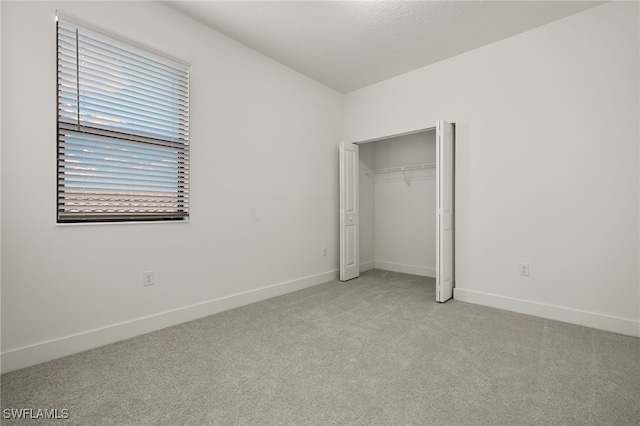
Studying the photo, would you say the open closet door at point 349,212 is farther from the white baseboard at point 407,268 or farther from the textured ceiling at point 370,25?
the textured ceiling at point 370,25

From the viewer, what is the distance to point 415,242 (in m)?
4.68

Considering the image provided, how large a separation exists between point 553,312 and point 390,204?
8.55ft

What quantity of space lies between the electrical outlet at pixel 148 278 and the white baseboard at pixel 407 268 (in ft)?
11.6

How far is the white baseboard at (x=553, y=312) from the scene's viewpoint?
8.25ft

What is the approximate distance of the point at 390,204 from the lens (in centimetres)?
498

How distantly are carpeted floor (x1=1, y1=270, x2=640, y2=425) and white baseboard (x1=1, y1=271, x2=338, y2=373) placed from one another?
2.8 inches

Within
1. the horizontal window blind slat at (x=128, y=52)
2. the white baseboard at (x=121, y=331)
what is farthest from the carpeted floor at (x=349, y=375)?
the horizontal window blind slat at (x=128, y=52)

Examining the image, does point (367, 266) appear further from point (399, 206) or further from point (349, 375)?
point (349, 375)

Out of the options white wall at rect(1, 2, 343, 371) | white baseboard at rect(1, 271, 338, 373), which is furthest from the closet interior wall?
white baseboard at rect(1, 271, 338, 373)

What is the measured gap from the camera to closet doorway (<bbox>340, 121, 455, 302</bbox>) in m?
4.35

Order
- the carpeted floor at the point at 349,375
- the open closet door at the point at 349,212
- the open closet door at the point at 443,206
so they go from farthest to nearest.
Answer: the open closet door at the point at 349,212, the open closet door at the point at 443,206, the carpeted floor at the point at 349,375

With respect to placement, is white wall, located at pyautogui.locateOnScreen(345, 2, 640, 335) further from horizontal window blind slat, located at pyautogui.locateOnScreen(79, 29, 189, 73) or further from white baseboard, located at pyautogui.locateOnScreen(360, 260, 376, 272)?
horizontal window blind slat, located at pyautogui.locateOnScreen(79, 29, 189, 73)

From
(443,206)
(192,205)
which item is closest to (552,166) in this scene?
(443,206)

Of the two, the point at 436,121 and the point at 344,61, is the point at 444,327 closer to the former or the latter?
the point at 436,121
